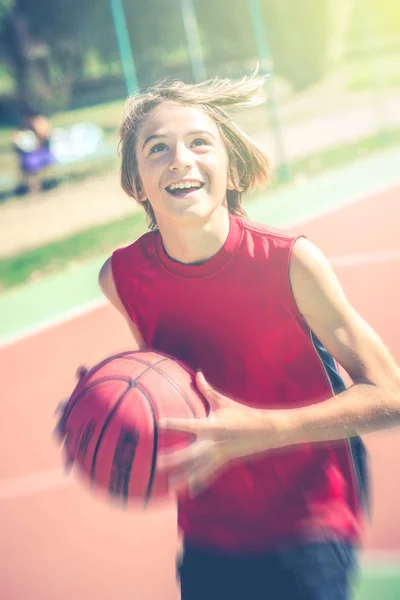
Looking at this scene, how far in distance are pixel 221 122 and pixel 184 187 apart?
0.86 feet

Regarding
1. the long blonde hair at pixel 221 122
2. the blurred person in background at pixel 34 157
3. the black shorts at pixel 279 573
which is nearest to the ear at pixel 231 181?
the long blonde hair at pixel 221 122

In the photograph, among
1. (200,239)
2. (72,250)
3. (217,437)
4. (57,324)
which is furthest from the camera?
(72,250)

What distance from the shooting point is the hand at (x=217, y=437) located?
203 cm

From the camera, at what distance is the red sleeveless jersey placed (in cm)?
218

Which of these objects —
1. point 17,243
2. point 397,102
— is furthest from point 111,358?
point 397,102

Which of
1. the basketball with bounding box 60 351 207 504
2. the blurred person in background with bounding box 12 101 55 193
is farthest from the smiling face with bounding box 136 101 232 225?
the blurred person in background with bounding box 12 101 55 193

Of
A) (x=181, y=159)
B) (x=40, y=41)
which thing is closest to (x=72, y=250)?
(x=181, y=159)

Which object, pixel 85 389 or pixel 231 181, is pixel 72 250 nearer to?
pixel 231 181

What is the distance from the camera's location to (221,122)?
2322mm

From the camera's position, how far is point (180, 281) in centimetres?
226

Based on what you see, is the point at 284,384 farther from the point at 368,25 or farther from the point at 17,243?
the point at 368,25

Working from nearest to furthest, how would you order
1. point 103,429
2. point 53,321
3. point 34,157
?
point 103,429 < point 53,321 < point 34,157

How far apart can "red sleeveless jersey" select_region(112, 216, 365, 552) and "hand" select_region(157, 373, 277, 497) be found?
14 centimetres

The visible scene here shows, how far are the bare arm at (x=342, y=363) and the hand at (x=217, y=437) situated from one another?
2.9 inches
